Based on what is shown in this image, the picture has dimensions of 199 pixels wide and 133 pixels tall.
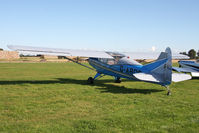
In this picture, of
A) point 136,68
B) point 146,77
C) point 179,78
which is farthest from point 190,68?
point 146,77

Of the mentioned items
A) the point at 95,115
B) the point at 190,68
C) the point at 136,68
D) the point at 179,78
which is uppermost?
the point at 136,68

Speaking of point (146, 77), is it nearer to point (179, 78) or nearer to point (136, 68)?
point (136, 68)

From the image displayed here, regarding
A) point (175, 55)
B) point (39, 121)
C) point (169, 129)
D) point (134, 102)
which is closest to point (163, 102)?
point (134, 102)

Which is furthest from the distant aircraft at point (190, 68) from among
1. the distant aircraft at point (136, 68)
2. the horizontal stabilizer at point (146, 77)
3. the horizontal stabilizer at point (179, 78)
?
the horizontal stabilizer at point (146, 77)

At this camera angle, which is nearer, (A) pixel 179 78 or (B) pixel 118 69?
(A) pixel 179 78

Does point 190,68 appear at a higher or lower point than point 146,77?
higher

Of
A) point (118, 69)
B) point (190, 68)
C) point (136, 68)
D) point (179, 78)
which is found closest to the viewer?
point (179, 78)

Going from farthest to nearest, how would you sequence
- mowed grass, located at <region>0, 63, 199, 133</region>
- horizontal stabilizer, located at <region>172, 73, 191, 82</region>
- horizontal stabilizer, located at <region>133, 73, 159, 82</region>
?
horizontal stabilizer, located at <region>172, 73, 191, 82</region>, horizontal stabilizer, located at <region>133, 73, 159, 82</region>, mowed grass, located at <region>0, 63, 199, 133</region>

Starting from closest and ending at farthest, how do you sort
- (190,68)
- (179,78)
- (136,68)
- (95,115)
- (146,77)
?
(95,115)
(146,77)
(179,78)
(136,68)
(190,68)

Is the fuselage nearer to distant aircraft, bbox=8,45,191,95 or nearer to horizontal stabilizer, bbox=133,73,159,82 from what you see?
distant aircraft, bbox=8,45,191,95

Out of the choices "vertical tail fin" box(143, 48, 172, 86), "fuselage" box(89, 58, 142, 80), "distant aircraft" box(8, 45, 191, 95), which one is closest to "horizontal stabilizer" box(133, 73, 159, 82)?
"distant aircraft" box(8, 45, 191, 95)

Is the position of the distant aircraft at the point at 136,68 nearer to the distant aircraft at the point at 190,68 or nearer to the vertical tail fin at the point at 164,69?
the vertical tail fin at the point at 164,69

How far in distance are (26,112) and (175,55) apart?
12.7 m

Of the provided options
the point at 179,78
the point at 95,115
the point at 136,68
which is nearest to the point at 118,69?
the point at 136,68
